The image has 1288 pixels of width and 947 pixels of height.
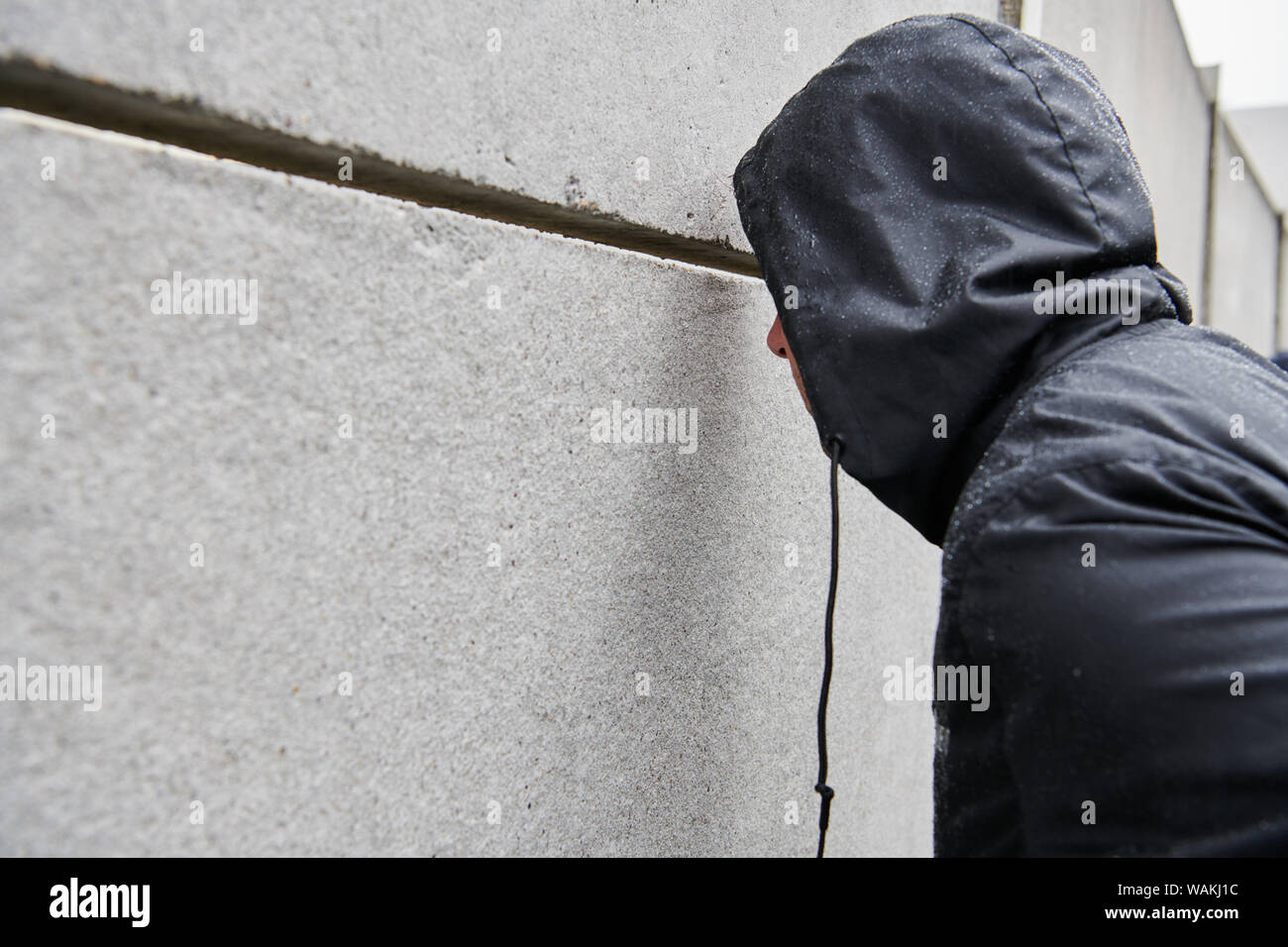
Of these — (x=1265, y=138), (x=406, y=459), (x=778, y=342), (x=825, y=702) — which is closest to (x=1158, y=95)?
(x=1265, y=138)

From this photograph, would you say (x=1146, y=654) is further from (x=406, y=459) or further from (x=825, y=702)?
(x=406, y=459)

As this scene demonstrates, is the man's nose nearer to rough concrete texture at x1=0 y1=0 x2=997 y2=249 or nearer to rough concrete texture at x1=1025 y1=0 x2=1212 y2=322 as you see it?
rough concrete texture at x1=0 y1=0 x2=997 y2=249

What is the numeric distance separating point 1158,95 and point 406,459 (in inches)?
259

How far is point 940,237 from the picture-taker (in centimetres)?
137

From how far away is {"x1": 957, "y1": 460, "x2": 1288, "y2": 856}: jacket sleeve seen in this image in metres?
1.01

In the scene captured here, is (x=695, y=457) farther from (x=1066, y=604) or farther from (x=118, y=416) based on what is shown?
(x=118, y=416)

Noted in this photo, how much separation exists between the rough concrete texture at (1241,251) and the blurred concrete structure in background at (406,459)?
6.76 metres

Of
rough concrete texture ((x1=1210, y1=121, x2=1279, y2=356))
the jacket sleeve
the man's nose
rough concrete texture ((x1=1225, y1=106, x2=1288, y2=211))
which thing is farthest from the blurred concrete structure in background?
rough concrete texture ((x1=1225, y1=106, x2=1288, y2=211))

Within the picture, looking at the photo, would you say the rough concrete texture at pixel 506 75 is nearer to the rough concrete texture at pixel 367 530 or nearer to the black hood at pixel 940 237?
the rough concrete texture at pixel 367 530

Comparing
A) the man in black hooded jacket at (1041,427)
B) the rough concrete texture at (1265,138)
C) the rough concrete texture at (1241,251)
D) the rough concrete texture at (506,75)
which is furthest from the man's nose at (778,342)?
the rough concrete texture at (1265,138)

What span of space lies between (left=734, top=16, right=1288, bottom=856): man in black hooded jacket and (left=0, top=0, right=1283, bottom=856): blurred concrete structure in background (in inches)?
12.1
